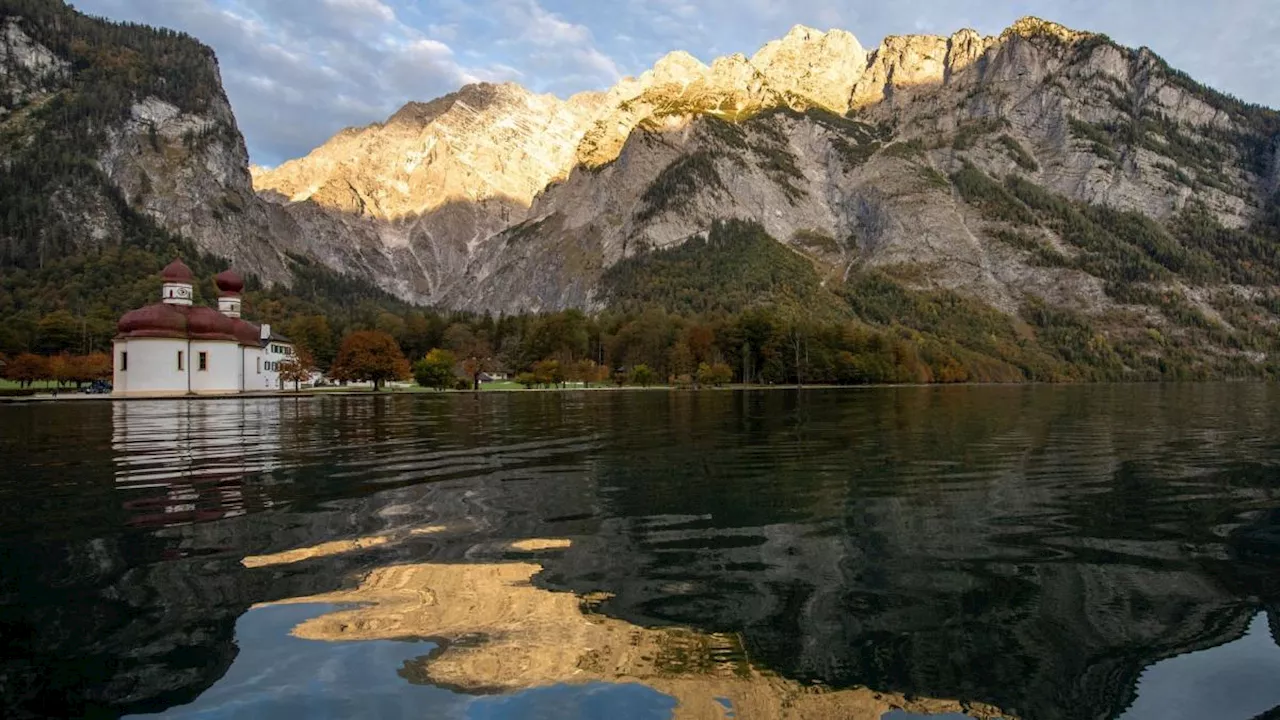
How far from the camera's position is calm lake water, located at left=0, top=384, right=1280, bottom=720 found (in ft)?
24.4

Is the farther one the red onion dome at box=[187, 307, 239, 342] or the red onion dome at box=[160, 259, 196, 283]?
the red onion dome at box=[160, 259, 196, 283]

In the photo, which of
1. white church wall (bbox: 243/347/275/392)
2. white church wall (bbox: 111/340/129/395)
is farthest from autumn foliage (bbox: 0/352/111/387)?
white church wall (bbox: 243/347/275/392)

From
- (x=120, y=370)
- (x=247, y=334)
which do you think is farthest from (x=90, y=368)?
(x=247, y=334)

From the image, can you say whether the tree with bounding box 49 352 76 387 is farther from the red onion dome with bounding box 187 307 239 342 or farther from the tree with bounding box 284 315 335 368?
the tree with bounding box 284 315 335 368

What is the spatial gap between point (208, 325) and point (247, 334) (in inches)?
383

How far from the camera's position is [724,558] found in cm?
1272

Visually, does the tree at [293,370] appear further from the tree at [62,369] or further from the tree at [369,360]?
the tree at [62,369]

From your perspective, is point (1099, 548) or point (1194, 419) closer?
point (1099, 548)

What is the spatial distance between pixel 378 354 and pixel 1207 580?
429 feet

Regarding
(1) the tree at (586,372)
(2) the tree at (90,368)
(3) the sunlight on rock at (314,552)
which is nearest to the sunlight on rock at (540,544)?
(3) the sunlight on rock at (314,552)

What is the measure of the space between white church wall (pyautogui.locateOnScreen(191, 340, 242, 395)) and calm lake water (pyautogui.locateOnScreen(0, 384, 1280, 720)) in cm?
9799

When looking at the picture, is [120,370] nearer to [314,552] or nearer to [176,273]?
[176,273]

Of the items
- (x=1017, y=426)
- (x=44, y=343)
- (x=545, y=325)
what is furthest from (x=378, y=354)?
(x=1017, y=426)

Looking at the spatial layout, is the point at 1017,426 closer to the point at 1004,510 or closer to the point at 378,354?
the point at 1004,510
